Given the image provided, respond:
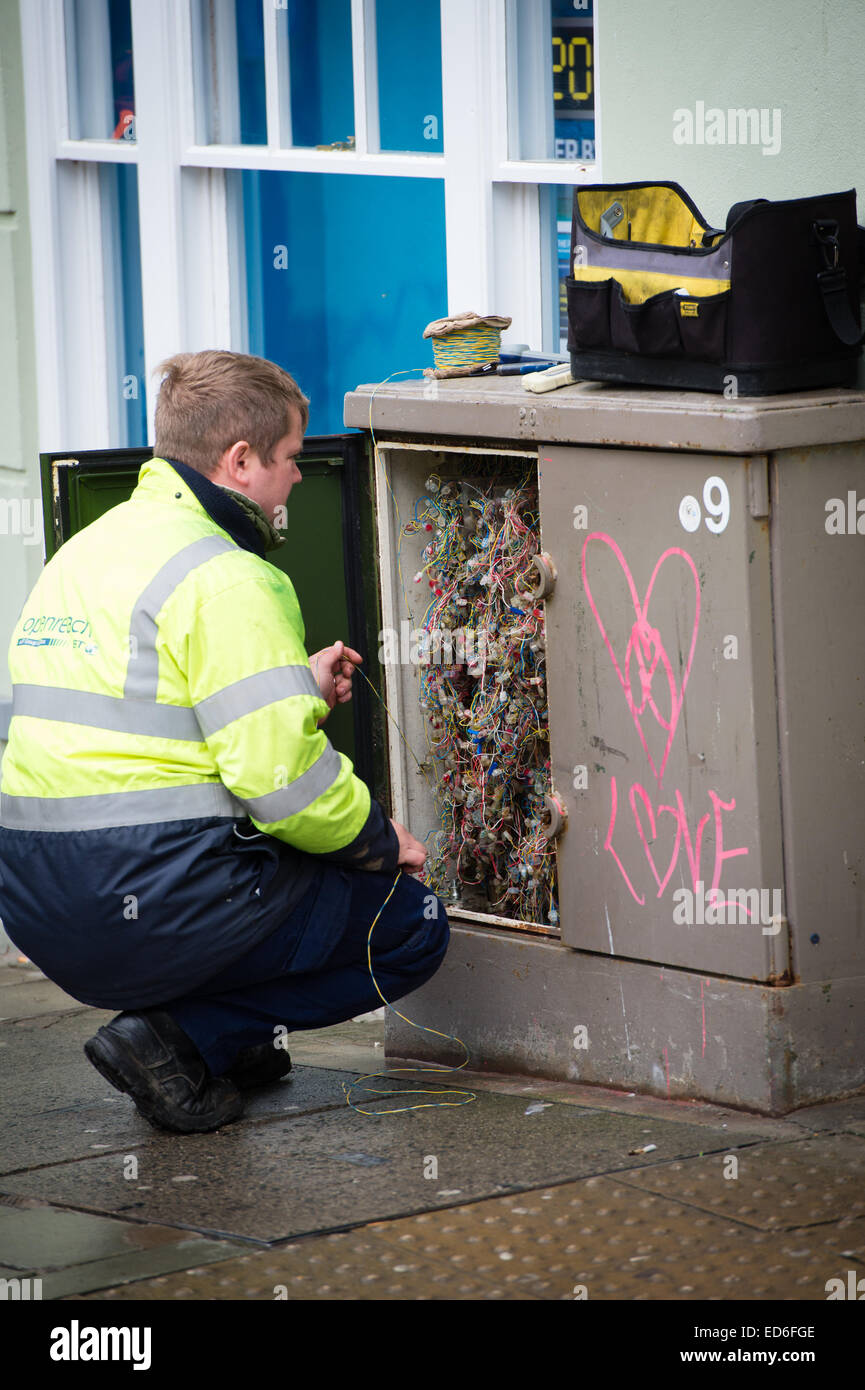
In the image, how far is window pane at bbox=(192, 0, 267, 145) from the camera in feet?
19.3

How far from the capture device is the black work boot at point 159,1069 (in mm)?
3854

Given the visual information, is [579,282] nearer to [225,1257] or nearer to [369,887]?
[369,887]

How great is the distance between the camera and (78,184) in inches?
259

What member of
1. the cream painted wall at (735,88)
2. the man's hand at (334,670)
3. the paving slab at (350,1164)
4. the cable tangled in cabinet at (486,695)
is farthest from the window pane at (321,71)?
the paving slab at (350,1164)

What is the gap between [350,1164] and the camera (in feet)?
11.9

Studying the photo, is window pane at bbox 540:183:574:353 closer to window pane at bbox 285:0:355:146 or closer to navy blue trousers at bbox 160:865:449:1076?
window pane at bbox 285:0:355:146

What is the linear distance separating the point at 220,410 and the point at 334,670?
0.61 metres

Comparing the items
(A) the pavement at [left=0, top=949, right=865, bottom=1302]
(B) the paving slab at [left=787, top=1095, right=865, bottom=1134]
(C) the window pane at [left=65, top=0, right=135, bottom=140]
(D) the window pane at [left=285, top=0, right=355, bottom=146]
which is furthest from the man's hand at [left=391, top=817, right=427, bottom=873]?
(C) the window pane at [left=65, top=0, right=135, bottom=140]

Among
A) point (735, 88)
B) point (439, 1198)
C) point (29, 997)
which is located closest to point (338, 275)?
point (735, 88)

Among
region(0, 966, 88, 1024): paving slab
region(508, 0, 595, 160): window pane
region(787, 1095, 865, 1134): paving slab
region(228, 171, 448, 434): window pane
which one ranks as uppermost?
region(508, 0, 595, 160): window pane

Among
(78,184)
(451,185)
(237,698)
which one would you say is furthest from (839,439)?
(78,184)

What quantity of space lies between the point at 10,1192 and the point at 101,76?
4.18 metres

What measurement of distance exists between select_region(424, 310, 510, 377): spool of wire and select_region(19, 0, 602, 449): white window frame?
0.50 m

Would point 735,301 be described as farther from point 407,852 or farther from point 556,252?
point 556,252
